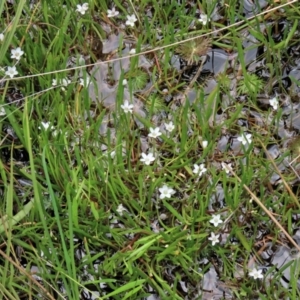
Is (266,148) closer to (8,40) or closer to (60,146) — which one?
(60,146)

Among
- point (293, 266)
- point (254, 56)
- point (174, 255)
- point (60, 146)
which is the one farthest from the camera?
point (254, 56)

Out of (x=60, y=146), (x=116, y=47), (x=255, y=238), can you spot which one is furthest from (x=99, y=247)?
(x=116, y=47)

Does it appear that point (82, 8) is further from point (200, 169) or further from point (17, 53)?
point (200, 169)

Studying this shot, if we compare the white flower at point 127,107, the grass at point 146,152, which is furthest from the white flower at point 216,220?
the white flower at point 127,107

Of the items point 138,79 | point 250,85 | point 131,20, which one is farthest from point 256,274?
point 131,20

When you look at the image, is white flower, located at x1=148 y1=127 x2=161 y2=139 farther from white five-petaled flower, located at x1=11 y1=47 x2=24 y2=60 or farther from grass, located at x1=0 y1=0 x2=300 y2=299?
white five-petaled flower, located at x1=11 y1=47 x2=24 y2=60

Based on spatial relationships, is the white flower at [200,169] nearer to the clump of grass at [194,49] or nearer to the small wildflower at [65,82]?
the clump of grass at [194,49]

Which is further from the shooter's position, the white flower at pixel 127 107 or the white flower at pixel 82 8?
the white flower at pixel 82 8

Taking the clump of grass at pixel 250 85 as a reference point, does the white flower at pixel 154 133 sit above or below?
below

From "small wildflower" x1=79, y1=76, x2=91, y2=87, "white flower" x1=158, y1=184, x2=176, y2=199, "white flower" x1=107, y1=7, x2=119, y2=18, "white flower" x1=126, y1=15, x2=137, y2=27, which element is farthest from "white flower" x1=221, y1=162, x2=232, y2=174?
"white flower" x1=107, y1=7, x2=119, y2=18
